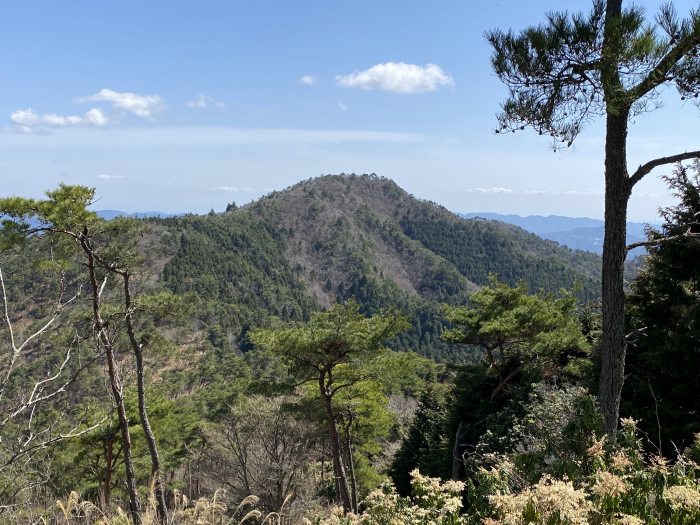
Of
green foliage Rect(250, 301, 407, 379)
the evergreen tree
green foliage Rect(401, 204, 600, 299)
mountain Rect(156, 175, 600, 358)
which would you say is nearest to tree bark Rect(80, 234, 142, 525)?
green foliage Rect(250, 301, 407, 379)

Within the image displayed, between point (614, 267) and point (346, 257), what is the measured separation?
13582 cm

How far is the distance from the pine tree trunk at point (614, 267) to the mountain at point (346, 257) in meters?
77.3

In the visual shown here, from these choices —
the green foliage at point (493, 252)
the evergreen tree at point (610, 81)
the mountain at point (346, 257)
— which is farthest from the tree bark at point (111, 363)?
the green foliage at point (493, 252)

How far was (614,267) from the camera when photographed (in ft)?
16.0

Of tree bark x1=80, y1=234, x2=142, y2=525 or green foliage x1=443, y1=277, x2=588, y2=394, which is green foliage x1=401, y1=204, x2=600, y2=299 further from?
tree bark x1=80, y1=234, x2=142, y2=525

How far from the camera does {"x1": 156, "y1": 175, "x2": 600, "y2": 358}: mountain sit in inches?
3831

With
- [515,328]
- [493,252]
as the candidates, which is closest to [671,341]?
[515,328]

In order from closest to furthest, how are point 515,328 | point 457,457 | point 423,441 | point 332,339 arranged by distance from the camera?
point 332,339, point 515,328, point 457,457, point 423,441

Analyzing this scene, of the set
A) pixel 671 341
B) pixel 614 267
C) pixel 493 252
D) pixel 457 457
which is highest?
pixel 614 267

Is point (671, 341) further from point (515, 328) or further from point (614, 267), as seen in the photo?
point (515, 328)

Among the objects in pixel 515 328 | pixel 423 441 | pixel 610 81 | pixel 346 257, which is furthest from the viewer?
pixel 346 257

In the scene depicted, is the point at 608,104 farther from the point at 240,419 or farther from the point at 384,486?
the point at 240,419

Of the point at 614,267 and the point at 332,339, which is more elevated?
the point at 614,267

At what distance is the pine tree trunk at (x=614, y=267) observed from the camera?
15.4 feet
